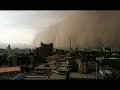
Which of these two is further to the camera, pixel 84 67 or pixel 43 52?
pixel 43 52

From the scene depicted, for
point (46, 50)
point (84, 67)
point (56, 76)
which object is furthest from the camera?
point (46, 50)

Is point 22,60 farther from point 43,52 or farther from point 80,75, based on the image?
A: point 80,75

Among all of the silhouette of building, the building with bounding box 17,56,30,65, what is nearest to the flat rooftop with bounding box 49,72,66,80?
the silhouette of building

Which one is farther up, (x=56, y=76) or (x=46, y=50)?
(x=46, y=50)

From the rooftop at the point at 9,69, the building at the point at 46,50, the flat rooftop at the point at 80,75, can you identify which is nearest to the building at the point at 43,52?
the building at the point at 46,50

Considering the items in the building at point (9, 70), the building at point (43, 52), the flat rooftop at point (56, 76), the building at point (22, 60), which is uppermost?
the building at point (43, 52)

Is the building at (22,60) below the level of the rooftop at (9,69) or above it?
above

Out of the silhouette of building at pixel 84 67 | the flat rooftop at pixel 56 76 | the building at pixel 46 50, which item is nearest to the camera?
the flat rooftop at pixel 56 76

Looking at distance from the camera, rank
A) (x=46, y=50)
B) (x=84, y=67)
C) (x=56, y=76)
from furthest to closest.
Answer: (x=46, y=50) < (x=84, y=67) < (x=56, y=76)

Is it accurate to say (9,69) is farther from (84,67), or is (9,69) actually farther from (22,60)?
(84,67)

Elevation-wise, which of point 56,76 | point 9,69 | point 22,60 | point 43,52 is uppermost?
point 43,52

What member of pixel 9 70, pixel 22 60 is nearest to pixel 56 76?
pixel 22 60

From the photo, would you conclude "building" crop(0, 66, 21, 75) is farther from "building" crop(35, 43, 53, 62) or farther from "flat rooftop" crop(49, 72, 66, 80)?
"flat rooftop" crop(49, 72, 66, 80)

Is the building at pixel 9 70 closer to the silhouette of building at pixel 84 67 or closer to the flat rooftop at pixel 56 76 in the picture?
the flat rooftop at pixel 56 76
